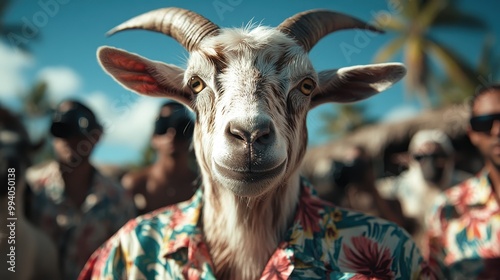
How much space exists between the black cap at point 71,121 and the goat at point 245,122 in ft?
7.11

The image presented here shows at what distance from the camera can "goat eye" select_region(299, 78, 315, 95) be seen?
3.07m

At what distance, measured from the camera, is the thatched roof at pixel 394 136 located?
655 inches

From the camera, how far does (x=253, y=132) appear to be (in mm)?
2533

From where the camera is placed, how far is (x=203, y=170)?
311cm

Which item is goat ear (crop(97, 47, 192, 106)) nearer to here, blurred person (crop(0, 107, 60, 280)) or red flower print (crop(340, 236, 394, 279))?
red flower print (crop(340, 236, 394, 279))

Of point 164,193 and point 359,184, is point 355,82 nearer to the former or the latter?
point 359,184

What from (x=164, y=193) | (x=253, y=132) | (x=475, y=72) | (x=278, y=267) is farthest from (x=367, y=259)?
(x=475, y=72)

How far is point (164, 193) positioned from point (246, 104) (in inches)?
142

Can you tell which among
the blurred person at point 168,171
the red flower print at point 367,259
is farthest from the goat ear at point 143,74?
the blurred person at point 168,171

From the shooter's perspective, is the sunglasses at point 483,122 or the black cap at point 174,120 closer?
the sunglasses at point 483,122

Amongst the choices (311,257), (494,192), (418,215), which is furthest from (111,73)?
(418,215)

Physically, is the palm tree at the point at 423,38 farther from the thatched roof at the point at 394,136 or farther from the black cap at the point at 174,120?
the black cap at the point at 174,120

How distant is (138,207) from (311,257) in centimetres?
392

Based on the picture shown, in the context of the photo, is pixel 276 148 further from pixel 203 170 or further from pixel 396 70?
pixel 396 70
